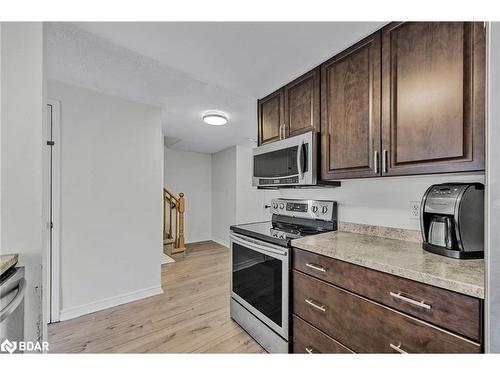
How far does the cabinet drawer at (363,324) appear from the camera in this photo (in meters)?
0.81

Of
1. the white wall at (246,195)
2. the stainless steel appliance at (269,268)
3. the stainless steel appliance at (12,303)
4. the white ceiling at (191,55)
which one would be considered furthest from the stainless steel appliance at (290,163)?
the white wall at (246,195)

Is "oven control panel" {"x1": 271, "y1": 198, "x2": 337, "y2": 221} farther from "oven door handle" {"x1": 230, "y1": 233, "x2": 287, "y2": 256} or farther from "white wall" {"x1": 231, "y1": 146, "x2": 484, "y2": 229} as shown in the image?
"oven door handle" {"x1": 230, "y1": 233, "x2": 287, "y2": 256}

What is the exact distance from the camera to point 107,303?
2.15m

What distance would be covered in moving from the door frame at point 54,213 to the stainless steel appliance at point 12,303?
1.22 meters

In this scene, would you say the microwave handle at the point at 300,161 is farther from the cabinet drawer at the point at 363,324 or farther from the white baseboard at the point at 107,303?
the white baseboard at the point at 107,303

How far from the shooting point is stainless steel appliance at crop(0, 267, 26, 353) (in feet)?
2.52

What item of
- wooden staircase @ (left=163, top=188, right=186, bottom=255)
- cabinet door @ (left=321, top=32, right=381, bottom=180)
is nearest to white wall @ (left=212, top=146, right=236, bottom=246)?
wooden staircase @ (left=163, top=188, right=186, bottom=255)

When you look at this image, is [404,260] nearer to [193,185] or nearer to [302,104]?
[302,104]

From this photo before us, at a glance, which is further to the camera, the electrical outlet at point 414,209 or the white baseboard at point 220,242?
the white baseboard at point 220,242

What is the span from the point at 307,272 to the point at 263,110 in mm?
1560

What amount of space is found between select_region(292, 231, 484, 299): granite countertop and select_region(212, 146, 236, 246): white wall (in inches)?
125

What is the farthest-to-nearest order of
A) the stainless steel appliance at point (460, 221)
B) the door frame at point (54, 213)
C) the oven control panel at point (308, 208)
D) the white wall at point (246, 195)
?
the white wall at point (246, 195), the door frame at point (54, 213), the oven control panel at point (308, 208), the stainless steel appliance at point (460, 221)

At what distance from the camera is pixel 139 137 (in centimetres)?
236
